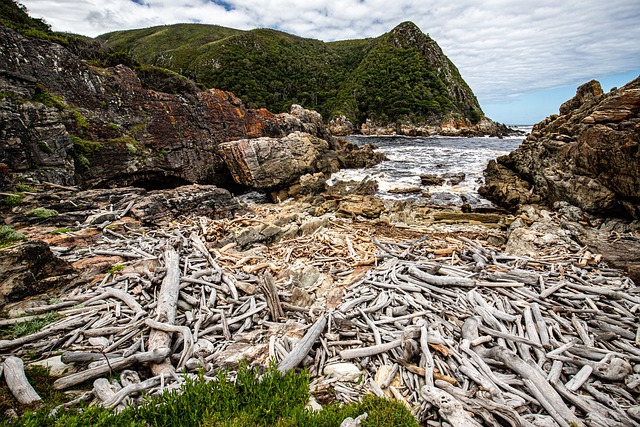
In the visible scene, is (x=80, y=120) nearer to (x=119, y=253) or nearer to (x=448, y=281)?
(x=119, y=253)

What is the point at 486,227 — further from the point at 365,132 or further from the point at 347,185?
the point at 365,132

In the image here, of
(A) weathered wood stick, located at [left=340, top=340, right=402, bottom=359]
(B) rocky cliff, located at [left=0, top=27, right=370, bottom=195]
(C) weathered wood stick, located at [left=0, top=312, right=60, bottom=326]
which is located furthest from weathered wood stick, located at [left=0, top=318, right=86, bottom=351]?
(B) rocky cliff, located at [left=0, top=27, right=370, bottom=195]

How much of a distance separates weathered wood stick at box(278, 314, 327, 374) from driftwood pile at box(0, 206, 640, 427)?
19mm

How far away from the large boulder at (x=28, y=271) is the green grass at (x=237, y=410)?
3.00 meters

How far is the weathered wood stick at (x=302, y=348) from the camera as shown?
147 inches

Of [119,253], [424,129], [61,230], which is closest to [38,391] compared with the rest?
[119,253]

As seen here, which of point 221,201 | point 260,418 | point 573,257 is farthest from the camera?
point 221,201

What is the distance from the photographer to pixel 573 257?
6.65 metres

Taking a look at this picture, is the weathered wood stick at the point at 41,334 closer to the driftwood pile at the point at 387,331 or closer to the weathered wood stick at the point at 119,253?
the driftwood pile at the point at 387,331

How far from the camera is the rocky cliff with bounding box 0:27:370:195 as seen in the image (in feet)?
35.1

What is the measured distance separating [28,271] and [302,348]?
16.2 ft

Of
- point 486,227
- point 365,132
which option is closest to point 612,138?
point 486,227

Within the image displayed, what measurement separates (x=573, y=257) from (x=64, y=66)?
22.3m

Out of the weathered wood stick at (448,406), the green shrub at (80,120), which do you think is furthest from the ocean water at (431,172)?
the green shrub at (80,120)
